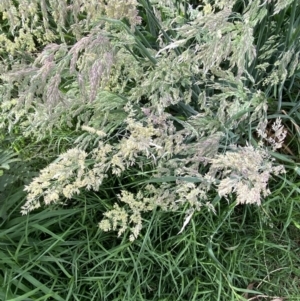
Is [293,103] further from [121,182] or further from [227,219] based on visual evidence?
[121,182]

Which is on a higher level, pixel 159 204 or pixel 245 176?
pixel 245 176

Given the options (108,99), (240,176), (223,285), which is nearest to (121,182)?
(108,99)

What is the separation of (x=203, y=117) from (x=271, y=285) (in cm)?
60

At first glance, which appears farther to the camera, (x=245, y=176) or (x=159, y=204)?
(x=159, y=204)

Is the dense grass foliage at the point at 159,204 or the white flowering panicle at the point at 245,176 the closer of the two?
the white flowering panicle at the point at 245,176

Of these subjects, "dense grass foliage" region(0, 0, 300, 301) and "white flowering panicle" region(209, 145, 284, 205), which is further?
"dense grass foliage" region(0, 0, 300, 301)

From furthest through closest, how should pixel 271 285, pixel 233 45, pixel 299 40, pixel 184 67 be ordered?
pixel 271 285
pixel 299 40
pixel 184 67
pixel 233 45

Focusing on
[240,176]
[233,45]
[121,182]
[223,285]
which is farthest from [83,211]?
[233,45]

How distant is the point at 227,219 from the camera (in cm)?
151

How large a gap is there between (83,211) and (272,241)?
0.64 m

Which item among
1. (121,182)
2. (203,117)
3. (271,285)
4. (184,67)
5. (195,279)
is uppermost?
(184,67)

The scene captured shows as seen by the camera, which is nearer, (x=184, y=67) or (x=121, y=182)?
(x=184, y=67)

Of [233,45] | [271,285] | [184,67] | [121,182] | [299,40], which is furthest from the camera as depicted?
[121,182]

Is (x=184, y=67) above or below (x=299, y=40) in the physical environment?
above
